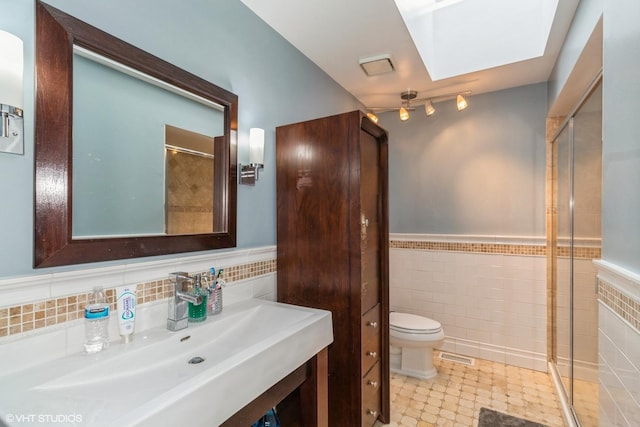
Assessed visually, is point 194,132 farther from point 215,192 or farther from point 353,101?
point 353,101

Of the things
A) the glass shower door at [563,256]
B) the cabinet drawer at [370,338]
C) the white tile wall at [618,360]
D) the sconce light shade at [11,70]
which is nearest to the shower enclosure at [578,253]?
the glass shower door at [563,256]

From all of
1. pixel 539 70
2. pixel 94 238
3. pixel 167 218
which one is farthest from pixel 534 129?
pixel 94 238

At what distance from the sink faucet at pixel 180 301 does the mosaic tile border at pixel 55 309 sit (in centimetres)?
6

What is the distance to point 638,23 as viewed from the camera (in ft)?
2.99

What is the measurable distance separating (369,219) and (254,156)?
72cm

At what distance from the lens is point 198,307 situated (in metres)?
1.26

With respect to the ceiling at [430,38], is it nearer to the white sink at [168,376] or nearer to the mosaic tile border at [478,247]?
the mosaic tile border at [478,247]

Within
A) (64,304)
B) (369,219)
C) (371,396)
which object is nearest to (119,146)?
(64,304)

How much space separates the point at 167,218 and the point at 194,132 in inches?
16.8

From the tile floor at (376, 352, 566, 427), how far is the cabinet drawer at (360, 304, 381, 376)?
1.64 ft

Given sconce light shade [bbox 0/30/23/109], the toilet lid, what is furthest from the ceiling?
the toilet lid

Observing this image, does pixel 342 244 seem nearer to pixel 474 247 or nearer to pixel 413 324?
pixel 413 324

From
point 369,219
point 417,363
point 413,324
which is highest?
point 369,219

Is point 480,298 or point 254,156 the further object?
point 480,298
